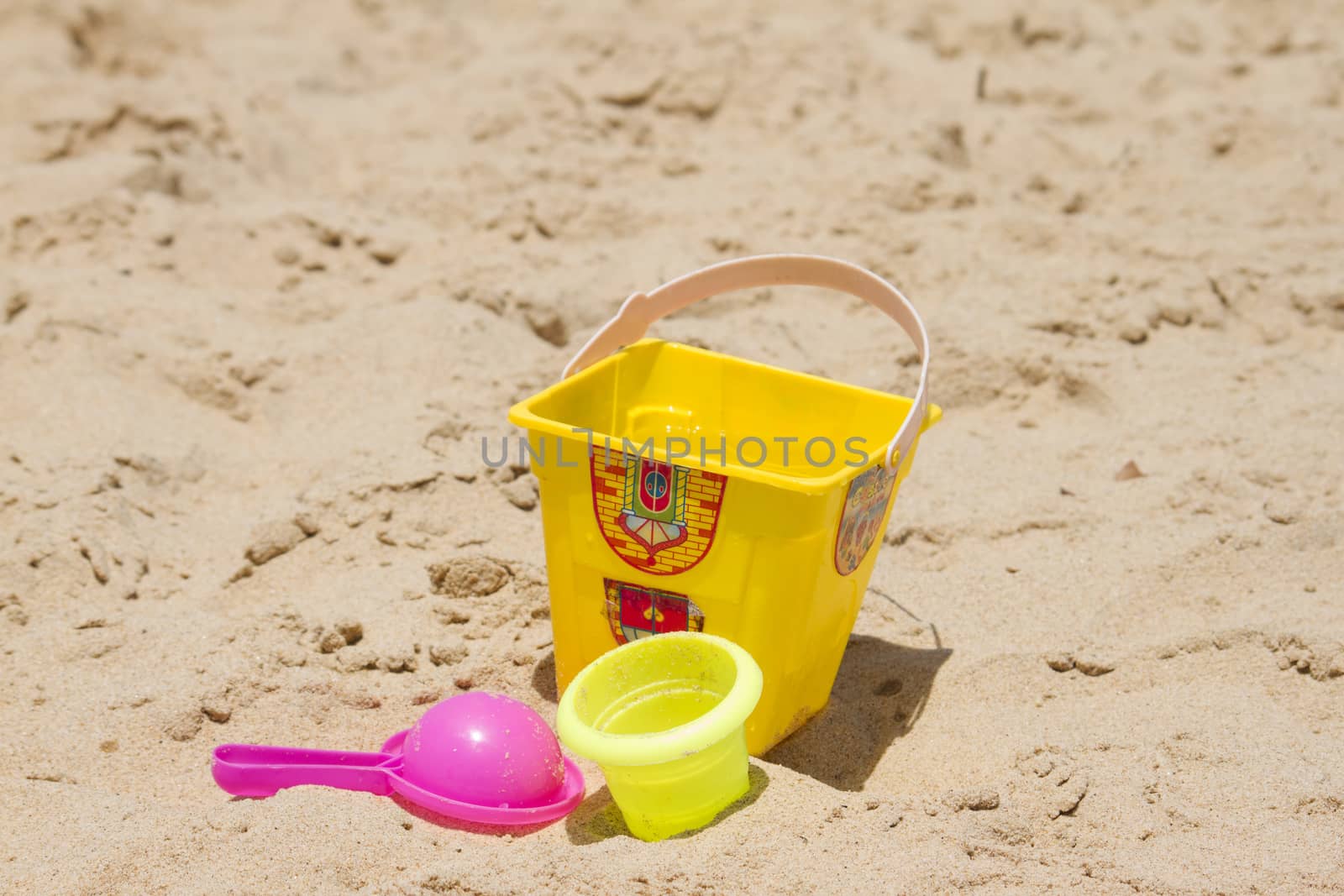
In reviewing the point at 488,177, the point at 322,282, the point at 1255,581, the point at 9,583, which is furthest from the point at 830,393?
the point at 488,177

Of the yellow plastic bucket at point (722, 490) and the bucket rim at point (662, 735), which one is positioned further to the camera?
the yellow plastic bucket at point (722, 490)

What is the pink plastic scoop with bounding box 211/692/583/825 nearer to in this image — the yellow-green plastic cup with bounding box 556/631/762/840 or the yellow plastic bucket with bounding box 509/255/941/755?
the yellow-green plastic cup with bounding box 556/631/762/840

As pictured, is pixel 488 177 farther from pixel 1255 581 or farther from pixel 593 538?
pixel 1255 581

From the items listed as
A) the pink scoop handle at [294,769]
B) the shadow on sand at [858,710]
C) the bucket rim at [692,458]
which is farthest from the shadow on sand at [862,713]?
the pink scoop handle at [294,769]

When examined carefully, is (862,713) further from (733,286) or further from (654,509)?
(733,286)

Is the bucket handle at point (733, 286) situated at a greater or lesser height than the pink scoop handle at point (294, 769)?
greater

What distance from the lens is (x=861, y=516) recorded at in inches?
68.9

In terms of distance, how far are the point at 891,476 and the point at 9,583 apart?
4.55 ft

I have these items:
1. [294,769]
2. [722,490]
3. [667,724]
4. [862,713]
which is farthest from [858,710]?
[294,769]

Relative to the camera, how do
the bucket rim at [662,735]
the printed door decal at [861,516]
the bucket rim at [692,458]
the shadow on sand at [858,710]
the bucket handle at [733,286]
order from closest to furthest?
the bucket rim at [662,735] → the bucket rim at [692,458] → the printed door decal at [861,516] → the shadow on sand at [858,710] → the bucket handle at [733,286]

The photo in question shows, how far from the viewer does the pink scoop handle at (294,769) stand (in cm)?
162

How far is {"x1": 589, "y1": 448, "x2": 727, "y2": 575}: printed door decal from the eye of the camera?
1.67 metres

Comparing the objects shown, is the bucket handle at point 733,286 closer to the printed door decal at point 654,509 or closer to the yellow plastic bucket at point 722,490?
the yellow plastic bucket at point 722,490

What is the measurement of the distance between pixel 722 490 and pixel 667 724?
0.35 metres
